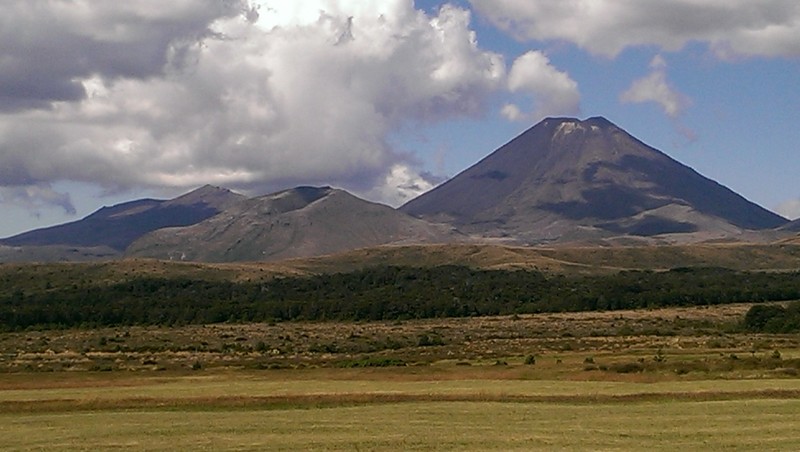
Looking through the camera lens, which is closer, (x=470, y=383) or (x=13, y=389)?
(x=470, y=383)

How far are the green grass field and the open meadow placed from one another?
0.10m

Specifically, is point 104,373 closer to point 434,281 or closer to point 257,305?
point 257,305

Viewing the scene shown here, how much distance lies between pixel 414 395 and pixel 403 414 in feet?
21.5

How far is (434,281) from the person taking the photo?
198625mm

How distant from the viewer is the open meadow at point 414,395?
3136cm

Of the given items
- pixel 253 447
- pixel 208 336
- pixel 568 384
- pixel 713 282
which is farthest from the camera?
pixel 713 282

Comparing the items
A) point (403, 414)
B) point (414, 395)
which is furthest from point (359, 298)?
point (403, 414)

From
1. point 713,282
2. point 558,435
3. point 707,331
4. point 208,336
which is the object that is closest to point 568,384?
point 558,435

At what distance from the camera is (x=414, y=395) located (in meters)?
43.4

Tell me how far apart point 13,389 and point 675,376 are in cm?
3498

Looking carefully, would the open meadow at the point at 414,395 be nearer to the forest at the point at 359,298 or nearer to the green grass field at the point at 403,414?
the green grass field at the point at 403,414

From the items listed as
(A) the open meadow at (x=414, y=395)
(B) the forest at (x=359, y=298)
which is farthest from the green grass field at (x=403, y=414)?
(B) the forest at (x=359, y=298)

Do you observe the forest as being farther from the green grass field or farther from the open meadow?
the green grass field

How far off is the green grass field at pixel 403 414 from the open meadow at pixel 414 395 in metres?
0.10
